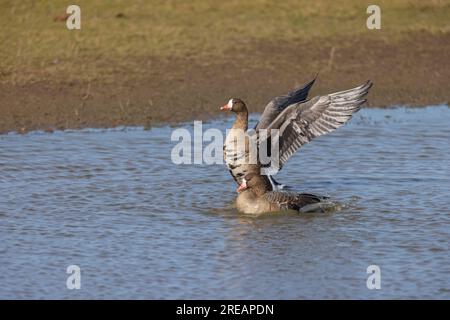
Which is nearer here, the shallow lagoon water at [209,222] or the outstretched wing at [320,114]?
the shallow lagoon water at [209,222]

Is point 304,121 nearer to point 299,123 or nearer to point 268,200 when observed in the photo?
point 299,123

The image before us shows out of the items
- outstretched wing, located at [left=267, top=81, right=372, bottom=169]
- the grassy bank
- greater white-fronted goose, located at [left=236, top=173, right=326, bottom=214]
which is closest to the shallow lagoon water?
greater white-fronted goose, located at [left=236, top=173, right=326, bottom=214]

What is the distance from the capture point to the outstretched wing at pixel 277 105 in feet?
34.3

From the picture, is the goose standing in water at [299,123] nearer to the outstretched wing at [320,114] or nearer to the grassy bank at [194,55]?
the outstretched wing at [320,114]

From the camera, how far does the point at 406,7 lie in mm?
19000

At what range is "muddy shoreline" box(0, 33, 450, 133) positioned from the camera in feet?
45.4

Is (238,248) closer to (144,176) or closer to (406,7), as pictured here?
(144,176)

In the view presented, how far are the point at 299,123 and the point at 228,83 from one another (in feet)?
16.9

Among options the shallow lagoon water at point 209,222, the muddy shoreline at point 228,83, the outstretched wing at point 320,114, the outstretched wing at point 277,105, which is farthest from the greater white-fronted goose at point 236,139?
the muddy shoreline at point 228,83

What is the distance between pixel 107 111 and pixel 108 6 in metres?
4.27

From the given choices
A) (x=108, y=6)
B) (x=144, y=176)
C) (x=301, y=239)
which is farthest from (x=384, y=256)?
(x=108, y=6)

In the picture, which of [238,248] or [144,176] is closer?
[238,248]

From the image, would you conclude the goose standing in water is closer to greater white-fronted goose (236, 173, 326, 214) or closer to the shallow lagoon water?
greater white-fronted goose (236, 173, 326, 214)
